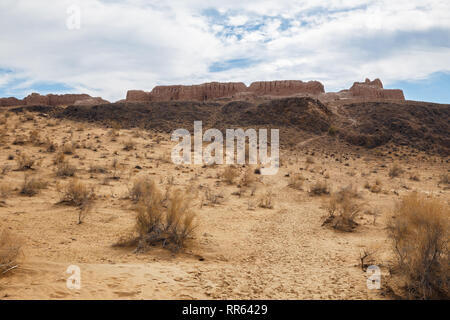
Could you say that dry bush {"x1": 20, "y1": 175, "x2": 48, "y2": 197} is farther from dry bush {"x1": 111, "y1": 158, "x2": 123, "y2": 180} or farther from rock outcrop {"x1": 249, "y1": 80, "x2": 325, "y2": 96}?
rock outcrop {"x1": 249, "y1": 80, "x2": 325, "y2": 96}

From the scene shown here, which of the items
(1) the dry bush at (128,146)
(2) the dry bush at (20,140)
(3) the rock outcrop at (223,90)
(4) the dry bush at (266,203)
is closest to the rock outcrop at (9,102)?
(3) the rock outcrop at (223,90)

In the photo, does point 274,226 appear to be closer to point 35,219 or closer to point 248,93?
point 35,219

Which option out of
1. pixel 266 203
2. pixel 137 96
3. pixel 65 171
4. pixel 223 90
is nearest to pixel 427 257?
pixel 266 203

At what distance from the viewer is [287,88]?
155ft

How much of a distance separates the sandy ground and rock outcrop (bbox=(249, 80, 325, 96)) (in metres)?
34.9

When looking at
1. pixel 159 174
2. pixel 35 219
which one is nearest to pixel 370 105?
pixel 159 174

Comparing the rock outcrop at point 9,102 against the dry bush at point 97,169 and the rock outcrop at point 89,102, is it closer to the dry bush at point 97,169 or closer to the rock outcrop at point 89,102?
the rock outcrop at point 89,102

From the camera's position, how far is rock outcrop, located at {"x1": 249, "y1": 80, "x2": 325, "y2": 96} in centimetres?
4712

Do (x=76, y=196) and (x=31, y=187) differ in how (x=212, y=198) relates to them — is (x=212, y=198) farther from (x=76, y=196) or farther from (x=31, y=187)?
(x=31, y=187)

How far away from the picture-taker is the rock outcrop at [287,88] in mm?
47125

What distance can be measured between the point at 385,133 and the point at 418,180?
13309 millimetres

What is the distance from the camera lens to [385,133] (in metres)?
28.6

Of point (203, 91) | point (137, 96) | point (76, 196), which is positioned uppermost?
point (203, 91)

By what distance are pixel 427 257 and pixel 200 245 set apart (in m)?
4.10
